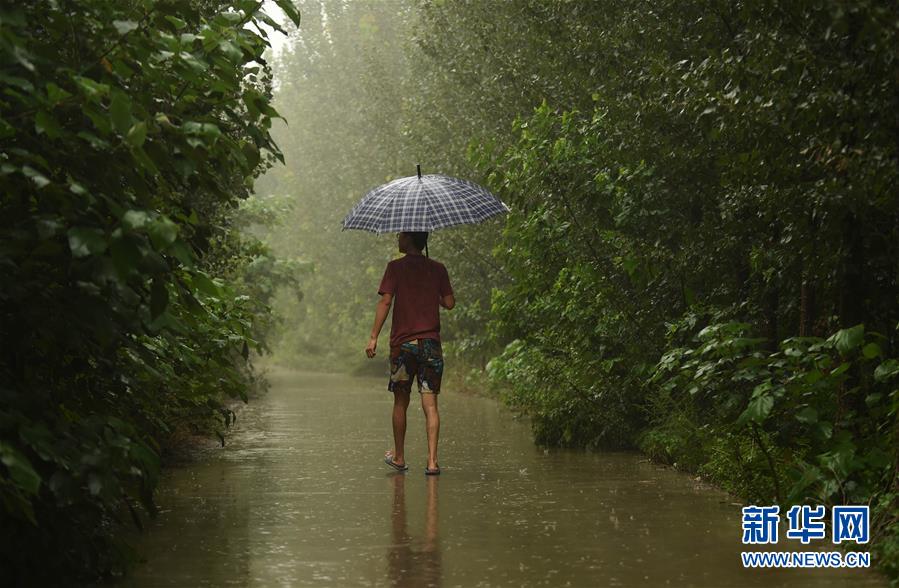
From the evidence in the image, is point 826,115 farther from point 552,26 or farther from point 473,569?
point 552,26

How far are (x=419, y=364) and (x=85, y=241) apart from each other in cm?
623

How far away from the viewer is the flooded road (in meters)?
6.77

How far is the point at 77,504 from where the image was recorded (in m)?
6.28

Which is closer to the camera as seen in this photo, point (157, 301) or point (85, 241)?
point (85, 241)

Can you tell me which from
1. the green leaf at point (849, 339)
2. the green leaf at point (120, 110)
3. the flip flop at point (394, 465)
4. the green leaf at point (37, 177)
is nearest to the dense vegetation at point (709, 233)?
the green leaf at point (849, 339)

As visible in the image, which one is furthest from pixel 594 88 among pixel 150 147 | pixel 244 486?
pixel 150 147

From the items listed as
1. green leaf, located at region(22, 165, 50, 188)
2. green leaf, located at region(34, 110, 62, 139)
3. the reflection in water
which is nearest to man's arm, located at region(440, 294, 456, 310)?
the reflection in water

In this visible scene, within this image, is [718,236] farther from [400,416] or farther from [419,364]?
[400,416]

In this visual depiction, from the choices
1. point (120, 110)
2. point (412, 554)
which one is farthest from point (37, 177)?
point (412, 554)

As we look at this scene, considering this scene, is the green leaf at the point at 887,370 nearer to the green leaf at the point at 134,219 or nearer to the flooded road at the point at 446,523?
the flooded road at the point at 446,523

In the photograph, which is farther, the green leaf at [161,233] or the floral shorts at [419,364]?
the floral shorts at [419,364]

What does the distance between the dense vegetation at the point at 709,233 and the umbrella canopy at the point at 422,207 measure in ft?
4.65

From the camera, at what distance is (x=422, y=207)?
37.2ft

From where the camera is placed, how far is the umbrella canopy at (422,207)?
1119 cm
